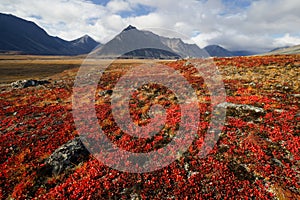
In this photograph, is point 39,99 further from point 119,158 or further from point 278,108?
point 278,108

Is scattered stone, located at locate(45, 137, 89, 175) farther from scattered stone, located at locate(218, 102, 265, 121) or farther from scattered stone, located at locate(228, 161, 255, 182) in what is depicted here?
scattered stone, located at locate(218, 102, 265, 121)

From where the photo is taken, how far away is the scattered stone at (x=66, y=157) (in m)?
10.5

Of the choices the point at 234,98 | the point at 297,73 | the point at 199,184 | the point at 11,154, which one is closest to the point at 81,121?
the point at 11,154

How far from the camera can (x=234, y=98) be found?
19.0 metres

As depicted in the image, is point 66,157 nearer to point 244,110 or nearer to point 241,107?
point 244,110

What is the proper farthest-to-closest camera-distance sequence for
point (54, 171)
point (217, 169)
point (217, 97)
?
point (217, 97)
point (54, 171)
point (217, 169)

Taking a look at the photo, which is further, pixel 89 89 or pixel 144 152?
pixel 89 89

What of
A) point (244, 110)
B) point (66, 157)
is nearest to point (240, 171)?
point (244, 110)

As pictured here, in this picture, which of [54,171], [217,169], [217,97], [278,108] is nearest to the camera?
[217,169]

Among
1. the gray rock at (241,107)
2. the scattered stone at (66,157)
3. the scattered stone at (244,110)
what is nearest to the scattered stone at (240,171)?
the scattered stone at (244,110)

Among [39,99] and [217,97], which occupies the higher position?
[217,97]

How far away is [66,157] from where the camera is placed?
11.0 metres

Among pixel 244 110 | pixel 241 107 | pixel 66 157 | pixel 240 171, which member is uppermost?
pixel 241 107

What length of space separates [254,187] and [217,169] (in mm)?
1776
